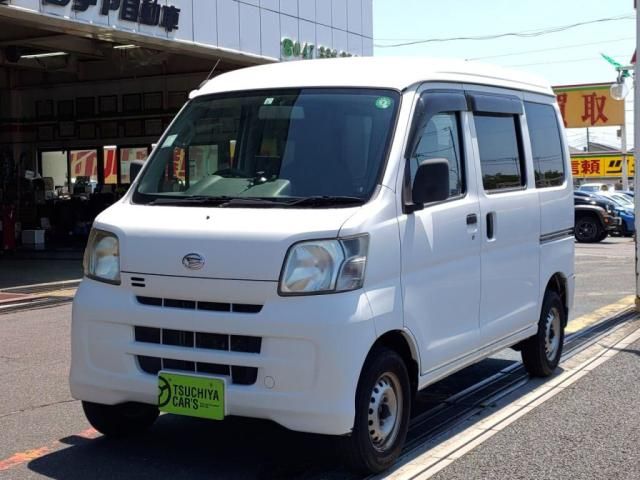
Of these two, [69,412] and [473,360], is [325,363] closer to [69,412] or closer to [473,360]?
[473,360]

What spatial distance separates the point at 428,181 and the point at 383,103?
0.54 metres

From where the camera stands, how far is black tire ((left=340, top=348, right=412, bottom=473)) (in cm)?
440

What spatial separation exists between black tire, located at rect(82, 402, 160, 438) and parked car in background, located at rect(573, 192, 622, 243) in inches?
883

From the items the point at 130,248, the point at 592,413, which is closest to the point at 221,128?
the point at 130,248

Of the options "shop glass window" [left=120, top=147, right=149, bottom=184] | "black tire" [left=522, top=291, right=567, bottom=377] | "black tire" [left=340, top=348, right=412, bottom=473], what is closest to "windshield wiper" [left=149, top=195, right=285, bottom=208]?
"black tire" [left=340, top=348, right=412, bottom=473]

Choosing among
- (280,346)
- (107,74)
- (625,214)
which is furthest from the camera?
(625,214)

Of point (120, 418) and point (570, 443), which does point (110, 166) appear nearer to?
point (120, 418)

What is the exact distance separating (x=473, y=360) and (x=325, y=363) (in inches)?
69.0

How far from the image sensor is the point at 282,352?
13.8 ft

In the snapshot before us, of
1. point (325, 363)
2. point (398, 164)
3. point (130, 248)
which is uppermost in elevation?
point (398, 164)

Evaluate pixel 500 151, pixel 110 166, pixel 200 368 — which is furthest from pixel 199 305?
pixel 110 166

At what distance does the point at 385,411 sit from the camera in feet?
15.4

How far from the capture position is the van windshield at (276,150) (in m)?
4.70

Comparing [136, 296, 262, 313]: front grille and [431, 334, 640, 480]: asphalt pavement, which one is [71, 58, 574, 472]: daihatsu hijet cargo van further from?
[431, 334, 640, 480]: asphalt pavement
